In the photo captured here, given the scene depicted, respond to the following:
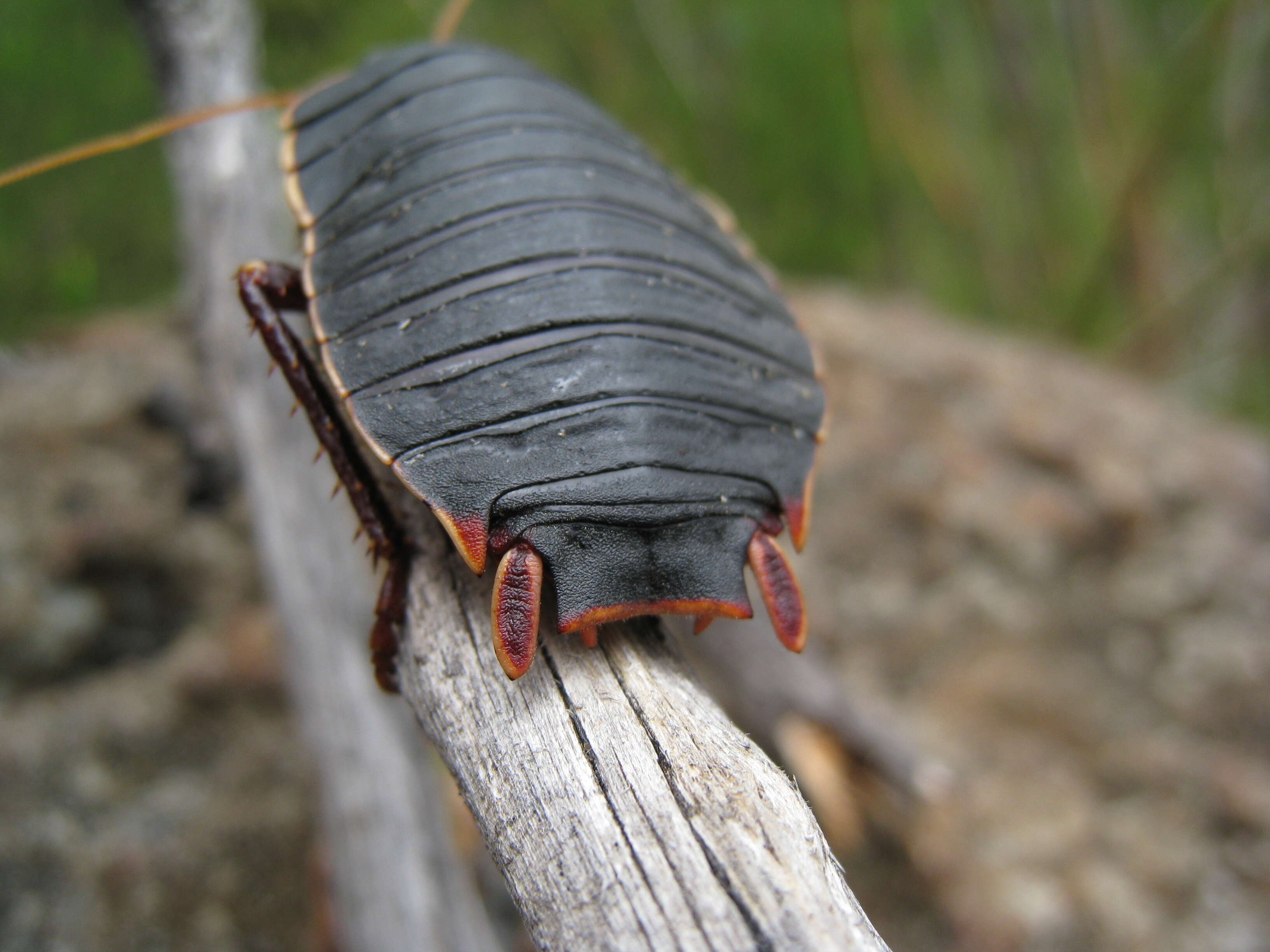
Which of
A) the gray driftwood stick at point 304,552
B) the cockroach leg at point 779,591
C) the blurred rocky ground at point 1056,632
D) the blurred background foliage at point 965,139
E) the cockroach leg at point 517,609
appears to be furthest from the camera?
the blurred background foliage at point 965,139

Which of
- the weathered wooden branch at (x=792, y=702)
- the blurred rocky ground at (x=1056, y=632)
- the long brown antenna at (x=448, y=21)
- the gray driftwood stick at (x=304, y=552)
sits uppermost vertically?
the long brown antenna at (x=448, y=21)

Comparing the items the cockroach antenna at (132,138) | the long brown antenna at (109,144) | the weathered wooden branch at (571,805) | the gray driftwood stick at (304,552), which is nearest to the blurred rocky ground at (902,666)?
the gray driftwood stick at (304,552)

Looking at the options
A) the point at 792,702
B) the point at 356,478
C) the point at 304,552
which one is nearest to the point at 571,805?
the point at 356,478

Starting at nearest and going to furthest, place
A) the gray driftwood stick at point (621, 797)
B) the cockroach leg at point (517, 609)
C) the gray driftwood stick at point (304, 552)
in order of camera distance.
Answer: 1. the gray driftwood stick at point (621, 797)
2. the cockroach leg at point (517, 609)
3. the gray driftwood stick at point (304, 552)

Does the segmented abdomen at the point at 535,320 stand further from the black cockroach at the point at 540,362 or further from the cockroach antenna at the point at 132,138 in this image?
the cockroach antenna at the point at 132,138

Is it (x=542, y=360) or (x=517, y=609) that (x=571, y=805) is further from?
(x=542, y=360)

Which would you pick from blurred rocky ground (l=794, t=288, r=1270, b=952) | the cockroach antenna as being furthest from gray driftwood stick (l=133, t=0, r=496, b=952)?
blurred rocky ground (l=794, t=288, r=1270, b=952)

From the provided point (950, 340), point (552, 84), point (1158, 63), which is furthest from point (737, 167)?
point (552, 84)
